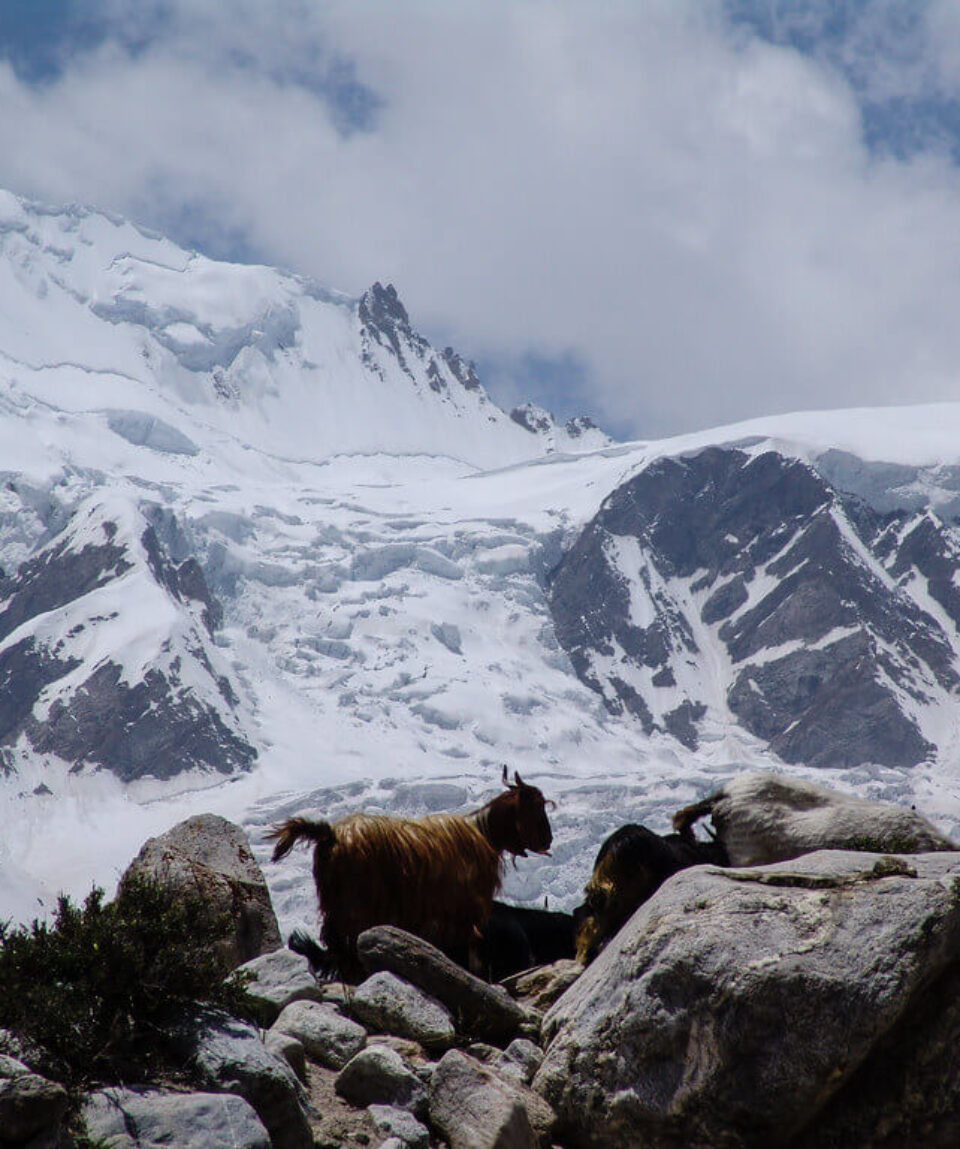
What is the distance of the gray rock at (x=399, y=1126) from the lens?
7.39 m

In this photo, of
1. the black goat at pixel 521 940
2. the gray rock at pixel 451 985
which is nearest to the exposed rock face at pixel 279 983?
the gray rock at pixel 451 985

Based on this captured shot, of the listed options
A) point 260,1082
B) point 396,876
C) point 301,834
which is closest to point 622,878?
point 396,876

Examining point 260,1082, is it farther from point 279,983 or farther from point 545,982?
point 545,982

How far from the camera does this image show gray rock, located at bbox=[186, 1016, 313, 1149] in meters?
6.90

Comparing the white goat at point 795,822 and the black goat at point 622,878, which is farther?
the white goat at point 795,822

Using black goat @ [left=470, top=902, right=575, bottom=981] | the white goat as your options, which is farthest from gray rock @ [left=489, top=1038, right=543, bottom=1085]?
→ the white goat

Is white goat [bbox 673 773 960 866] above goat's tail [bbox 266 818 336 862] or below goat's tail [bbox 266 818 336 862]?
below

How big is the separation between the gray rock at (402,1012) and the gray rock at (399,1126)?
1.50 m

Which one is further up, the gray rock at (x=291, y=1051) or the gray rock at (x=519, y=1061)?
the gray rock at (x=291, y=1051)

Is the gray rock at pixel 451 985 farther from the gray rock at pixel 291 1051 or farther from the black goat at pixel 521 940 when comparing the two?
the black goat at pixel 521 940

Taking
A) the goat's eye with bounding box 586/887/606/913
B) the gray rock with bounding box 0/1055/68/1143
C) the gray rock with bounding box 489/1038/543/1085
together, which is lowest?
the gray rock with bounding box 489/1038/543/1085

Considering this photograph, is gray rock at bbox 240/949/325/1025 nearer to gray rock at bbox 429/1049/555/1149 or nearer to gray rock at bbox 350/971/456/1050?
gray rock at bbox 350/971/456/1050

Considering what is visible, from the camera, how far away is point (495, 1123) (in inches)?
291

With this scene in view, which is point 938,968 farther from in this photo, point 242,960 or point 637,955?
point 242,960
